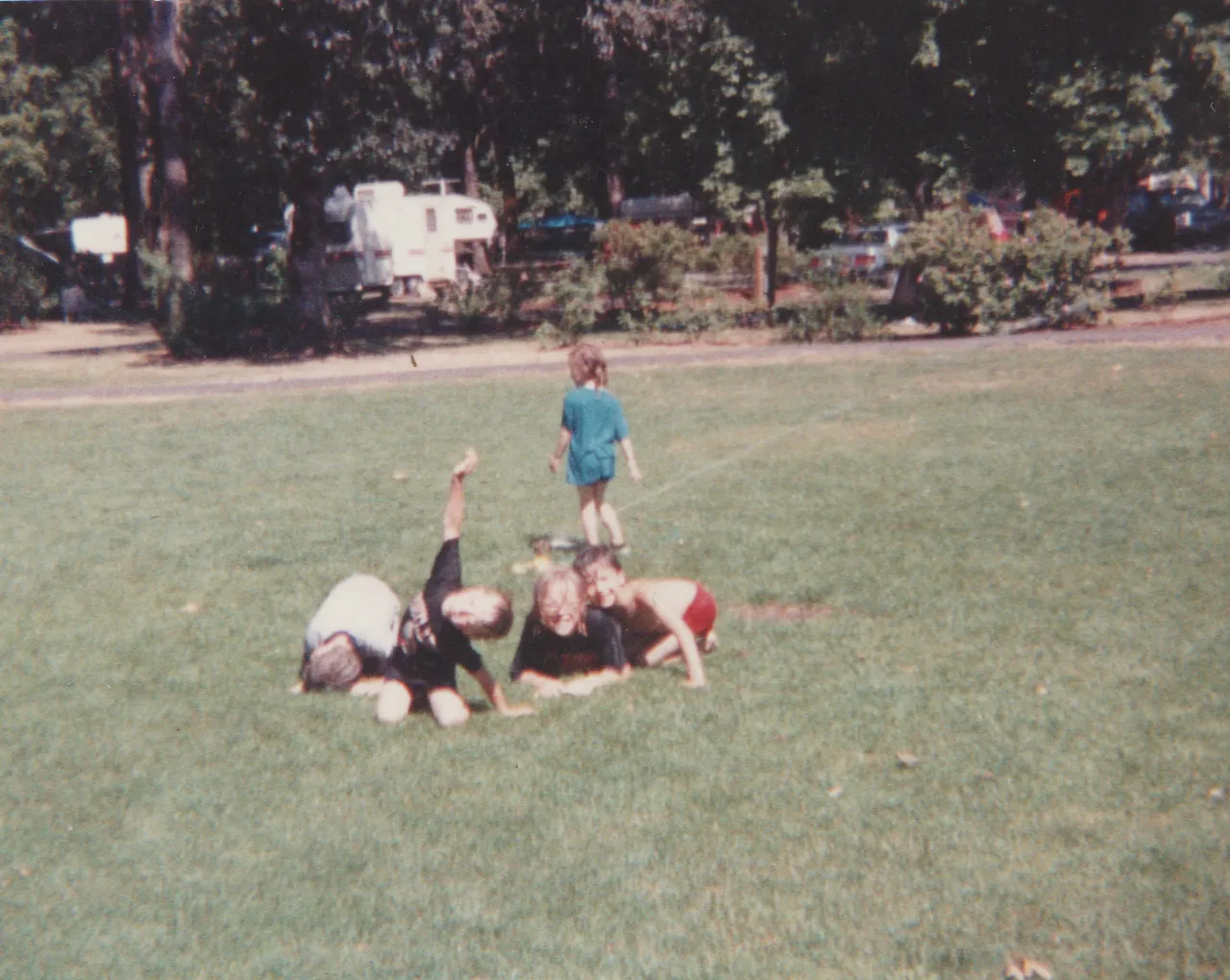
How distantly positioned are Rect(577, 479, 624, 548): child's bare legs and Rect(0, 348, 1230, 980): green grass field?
0.25 m

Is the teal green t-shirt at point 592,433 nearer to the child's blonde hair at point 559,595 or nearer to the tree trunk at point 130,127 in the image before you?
the child's blonde hair at point 559,595

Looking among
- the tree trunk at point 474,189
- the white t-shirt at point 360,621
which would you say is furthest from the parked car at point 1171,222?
the white t-shirt at point 360,621

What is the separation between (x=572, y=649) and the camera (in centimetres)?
646

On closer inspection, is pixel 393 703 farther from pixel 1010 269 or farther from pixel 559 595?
pixel 1010 269

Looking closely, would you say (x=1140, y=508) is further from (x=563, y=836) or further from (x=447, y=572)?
(x=563, y=836)

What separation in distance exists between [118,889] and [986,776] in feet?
9.71

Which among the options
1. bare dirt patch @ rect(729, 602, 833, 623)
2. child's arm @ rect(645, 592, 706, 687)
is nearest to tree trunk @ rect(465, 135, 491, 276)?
bare dirt patch @ rect(729, 602, 833, 623)

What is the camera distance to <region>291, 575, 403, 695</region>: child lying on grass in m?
6.43

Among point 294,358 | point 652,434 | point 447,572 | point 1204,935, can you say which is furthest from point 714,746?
point 294,358

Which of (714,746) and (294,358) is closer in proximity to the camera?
(714,746)

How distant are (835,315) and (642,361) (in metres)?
3.41

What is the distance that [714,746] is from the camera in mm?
5477

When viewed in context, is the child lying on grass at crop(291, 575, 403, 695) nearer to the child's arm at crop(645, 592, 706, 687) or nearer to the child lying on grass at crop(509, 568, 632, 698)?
the child lying on grass at crop(509, 568, 632, 698)

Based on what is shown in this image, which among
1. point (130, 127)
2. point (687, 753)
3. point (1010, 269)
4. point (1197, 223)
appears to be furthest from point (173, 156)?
point (1197, 223)
